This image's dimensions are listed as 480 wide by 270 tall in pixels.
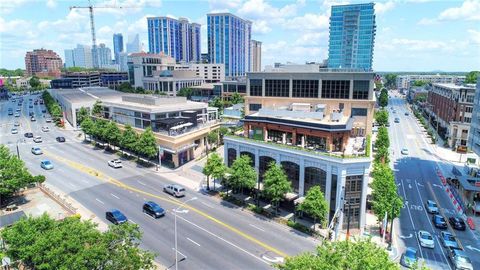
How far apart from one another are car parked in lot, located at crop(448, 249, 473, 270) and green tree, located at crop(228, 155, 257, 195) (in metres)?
25.7

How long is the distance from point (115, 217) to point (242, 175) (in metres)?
18.2

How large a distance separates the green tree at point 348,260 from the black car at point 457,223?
3005 centimetres

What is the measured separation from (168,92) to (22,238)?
149 m

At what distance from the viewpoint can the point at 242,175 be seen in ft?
150

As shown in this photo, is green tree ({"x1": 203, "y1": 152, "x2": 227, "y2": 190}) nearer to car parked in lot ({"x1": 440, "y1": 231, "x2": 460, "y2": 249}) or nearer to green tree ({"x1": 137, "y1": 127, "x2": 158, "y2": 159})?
green tree ({"x1": 137, "y1": 127, "x2": 158, "y2": 159})

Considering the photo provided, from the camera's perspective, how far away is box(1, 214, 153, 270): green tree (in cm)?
2242

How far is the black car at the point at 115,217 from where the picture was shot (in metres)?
39.7

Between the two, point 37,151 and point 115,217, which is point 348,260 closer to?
point 115,217

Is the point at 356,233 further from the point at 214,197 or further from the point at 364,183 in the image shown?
the point at 214,197

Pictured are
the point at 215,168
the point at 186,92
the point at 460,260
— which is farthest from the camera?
the point at 186,92

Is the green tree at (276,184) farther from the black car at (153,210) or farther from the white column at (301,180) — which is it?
the black car at (153,210)

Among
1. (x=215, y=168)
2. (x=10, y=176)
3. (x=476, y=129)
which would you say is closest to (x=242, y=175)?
(x=215, y=168)

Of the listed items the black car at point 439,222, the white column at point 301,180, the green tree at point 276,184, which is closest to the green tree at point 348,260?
the green tree at point 276,184

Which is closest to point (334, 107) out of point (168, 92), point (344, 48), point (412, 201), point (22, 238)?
point (412, 201)
